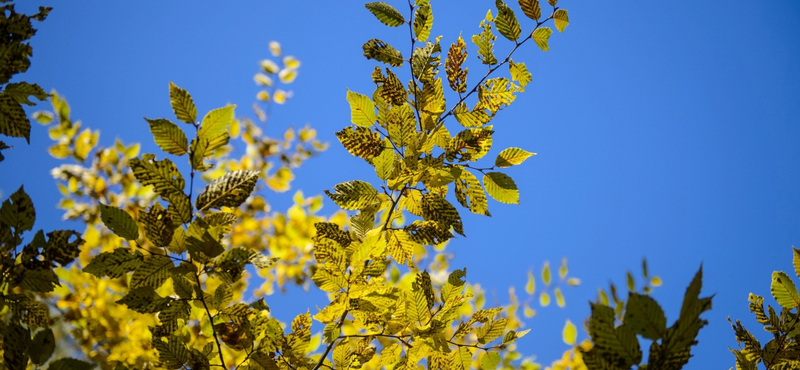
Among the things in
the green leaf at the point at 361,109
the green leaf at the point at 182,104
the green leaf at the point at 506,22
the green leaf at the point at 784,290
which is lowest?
the green leaf at the point at 784,290

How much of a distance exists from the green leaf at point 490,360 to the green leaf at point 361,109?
0.53 m

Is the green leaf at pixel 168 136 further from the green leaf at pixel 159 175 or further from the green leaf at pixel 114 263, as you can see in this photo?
the green leaf at pixel 114 263

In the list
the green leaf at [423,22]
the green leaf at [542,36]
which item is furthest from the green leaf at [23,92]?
the green leaf at [542,36]

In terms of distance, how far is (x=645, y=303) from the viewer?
372mm

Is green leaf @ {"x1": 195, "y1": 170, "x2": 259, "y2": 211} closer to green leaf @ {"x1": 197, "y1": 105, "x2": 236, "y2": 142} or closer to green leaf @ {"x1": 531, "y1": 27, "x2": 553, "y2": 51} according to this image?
green leaf @ {"x1": 197, "y1": 105, "x2": 236, "y2": 142}

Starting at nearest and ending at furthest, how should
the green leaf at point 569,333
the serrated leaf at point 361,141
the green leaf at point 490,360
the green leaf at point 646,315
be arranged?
1. the green leaf at point 646,315
2. the serrated leaf at point 361,141
3. the green leaf at point 490,360
4. the green leaf at point 569,333

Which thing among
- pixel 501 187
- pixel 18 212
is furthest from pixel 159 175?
pixel 501 187

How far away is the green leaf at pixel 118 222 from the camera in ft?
1.81

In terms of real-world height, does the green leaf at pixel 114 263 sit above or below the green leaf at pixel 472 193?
below

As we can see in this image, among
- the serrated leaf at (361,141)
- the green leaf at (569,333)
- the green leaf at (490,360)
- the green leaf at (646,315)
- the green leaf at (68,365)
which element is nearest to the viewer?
→ the green leaf at (646,315)

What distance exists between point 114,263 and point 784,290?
41.2 inches

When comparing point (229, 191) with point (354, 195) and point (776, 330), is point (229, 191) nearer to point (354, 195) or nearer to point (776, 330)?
point (354, 195)

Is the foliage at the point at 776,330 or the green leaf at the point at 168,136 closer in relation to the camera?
the green leaf at the point at 168,136

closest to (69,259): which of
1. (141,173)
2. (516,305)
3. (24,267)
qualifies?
(24,267)
